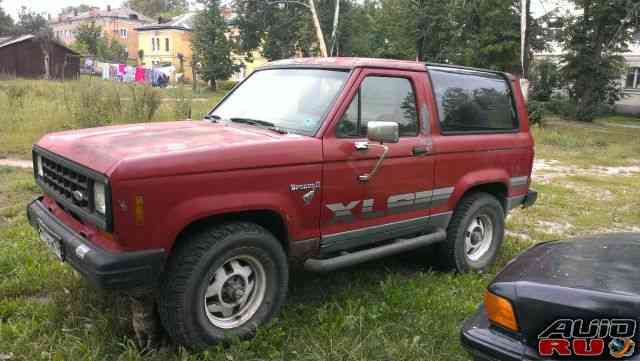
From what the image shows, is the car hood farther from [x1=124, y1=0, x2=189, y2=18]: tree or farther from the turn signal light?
[x1=124, y1=0, x2=189, y2=18]: tree

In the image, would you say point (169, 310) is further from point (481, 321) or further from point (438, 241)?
point (438, 241)

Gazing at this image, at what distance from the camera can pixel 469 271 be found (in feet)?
18.3

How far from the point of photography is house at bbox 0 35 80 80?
152 ft

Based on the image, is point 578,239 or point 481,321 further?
point 578,239

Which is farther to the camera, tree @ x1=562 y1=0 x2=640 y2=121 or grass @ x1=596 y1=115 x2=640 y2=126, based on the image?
grass @ x1=596 y1=115 x2=640 y2=126

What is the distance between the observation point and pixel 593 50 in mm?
29281

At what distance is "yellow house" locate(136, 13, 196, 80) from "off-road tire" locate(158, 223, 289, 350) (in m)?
70.6

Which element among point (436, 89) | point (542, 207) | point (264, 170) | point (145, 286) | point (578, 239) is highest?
point (436, 89)

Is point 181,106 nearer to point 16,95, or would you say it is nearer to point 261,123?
point 16,95

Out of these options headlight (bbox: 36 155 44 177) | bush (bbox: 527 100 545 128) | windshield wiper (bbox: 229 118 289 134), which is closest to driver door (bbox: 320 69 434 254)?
windshield wiper (bbox: 229 118 289 134)

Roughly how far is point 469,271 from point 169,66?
7096 cm

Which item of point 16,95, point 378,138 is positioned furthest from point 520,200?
point 16,95

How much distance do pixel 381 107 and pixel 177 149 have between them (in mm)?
1877

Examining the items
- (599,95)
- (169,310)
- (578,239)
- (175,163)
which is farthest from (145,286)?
(599,95)
